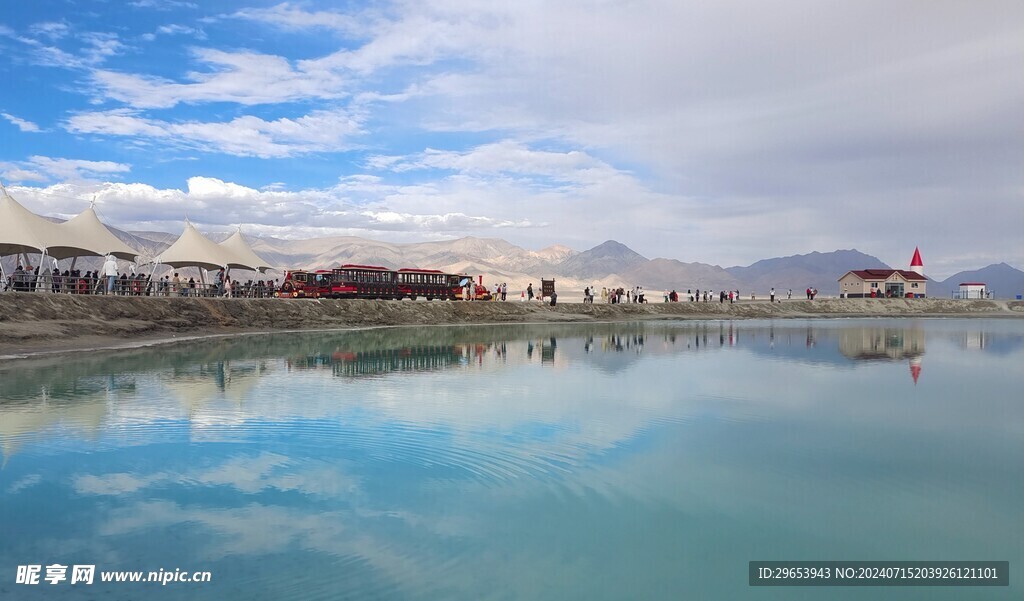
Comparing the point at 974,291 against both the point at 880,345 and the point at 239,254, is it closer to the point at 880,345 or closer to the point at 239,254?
the point at 880,345

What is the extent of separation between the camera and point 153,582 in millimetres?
7414

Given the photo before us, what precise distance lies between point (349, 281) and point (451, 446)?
174ft

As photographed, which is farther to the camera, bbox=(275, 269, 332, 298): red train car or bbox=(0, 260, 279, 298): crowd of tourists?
bbox=(275, 269, 332, 298): red train car

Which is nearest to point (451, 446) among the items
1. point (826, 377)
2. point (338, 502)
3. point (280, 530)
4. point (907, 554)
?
point (338, 502)

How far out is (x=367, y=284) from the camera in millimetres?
65812

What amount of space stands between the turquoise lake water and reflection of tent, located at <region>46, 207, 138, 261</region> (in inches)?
1017

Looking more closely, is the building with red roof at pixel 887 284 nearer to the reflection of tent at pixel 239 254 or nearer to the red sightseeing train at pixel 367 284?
the red sightseeing train at pixel 367 284

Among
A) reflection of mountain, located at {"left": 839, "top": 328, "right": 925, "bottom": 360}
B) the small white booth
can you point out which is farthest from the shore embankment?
reflection of mountain, located at {"left": 839, "top": 328, "right": 925, "bottom": 360}

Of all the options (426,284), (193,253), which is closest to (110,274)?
(193,253)

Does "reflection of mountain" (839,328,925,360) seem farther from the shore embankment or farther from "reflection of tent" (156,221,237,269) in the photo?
"reflection of tent" (156,221,237,269)

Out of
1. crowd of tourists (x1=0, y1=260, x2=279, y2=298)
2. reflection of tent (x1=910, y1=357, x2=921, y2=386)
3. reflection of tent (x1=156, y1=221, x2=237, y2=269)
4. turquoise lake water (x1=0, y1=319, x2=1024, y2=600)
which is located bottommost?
turquoise lake water (x1=0, y1=319, x2=1024, y2=600)

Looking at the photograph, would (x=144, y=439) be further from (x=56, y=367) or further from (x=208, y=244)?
(x=208, y=244)

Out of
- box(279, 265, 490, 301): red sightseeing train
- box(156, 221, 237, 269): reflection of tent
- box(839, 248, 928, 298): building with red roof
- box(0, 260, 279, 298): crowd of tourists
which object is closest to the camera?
box(0, 260, 279, 298): crowd of tourists

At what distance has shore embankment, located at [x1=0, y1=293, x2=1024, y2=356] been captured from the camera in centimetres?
3419
